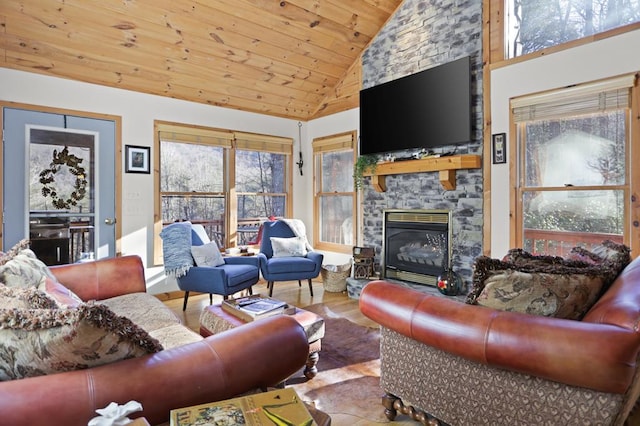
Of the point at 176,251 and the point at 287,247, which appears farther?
the point at 287,247

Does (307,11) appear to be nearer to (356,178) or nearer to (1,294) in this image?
(356,178)

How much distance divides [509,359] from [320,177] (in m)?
4.77

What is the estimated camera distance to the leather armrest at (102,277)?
274cm

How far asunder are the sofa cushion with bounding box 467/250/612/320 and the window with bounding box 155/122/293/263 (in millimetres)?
4056

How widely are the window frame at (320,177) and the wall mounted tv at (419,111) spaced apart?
0.49 m

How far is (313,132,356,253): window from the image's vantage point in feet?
17.8

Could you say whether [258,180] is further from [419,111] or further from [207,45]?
[419,111]

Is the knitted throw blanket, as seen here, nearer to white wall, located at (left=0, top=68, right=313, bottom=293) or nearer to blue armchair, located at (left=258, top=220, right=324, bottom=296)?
white wall, located at (left=0, top=68, right=313, bottom=293)

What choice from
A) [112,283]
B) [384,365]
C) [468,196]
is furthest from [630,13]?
[112,283]

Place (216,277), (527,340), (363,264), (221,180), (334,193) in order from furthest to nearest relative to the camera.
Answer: (334,193) < (221,180) < (363,264) < (216,277) < (527,340)

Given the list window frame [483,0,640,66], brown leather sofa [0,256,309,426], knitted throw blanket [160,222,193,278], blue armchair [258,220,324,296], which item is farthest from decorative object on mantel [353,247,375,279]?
brown leather sofa [0,256,309,426]

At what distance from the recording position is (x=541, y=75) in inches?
135

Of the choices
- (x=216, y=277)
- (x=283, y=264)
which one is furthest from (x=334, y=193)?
(x=216, y=277)

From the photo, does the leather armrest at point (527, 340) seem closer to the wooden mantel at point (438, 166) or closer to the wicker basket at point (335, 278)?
the wooden mantel at point (438, 166)
